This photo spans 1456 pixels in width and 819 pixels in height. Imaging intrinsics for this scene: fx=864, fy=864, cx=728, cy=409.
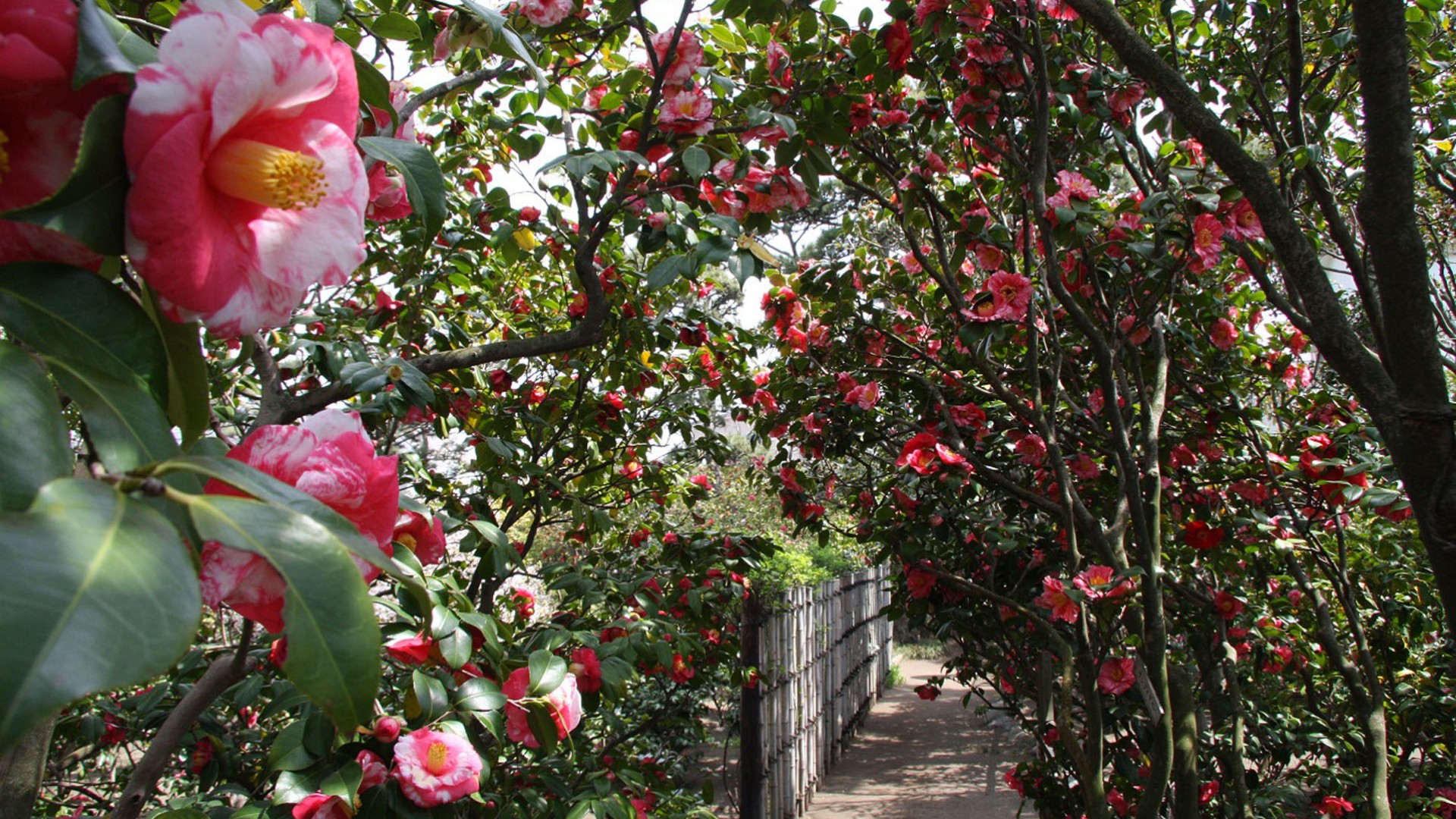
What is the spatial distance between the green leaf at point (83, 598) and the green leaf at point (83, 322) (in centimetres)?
8

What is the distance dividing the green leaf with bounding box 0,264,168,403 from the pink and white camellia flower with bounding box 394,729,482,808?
87 cm

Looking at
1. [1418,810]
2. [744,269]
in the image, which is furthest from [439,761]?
[1418,810]

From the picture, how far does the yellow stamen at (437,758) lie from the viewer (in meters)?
1.05

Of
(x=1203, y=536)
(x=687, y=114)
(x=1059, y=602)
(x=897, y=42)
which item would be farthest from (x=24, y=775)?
(x=1203, y=536)

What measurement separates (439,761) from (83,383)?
2.97 feet

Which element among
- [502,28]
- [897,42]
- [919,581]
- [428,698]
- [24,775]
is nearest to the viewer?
[24,775]

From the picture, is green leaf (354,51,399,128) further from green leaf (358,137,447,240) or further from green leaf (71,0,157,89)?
green leaf (71,0,157,89)

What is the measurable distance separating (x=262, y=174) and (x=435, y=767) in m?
0.92

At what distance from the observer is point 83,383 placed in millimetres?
271

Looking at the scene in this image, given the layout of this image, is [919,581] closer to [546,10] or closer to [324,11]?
[546,10]

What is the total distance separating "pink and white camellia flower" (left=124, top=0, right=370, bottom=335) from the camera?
27 cm

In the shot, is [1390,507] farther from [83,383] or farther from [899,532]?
[83,383]

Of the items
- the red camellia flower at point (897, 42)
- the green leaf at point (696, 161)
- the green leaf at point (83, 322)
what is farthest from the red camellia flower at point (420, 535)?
the red camellia flower at point (897, 42)

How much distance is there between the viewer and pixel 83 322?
281mm
